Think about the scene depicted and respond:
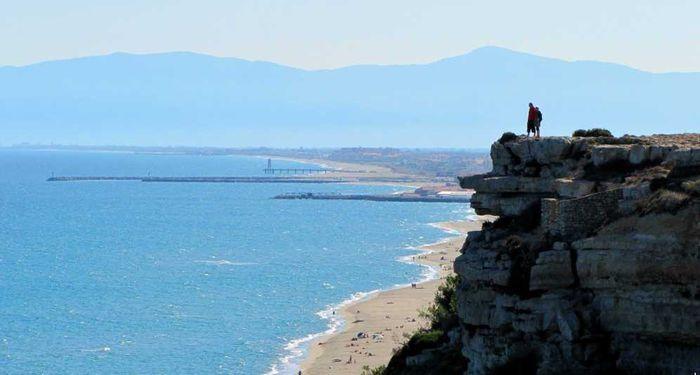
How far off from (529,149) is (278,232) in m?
120

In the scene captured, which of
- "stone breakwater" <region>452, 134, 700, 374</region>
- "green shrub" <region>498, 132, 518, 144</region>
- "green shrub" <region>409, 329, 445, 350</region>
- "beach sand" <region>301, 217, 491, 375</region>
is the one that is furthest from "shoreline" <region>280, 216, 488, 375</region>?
"stone breakwater" <region>452, 134, 700, 374</region>

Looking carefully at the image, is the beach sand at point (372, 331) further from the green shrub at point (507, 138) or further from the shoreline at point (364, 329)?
the green shrub at point (507, 138)

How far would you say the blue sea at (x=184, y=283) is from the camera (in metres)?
69.1

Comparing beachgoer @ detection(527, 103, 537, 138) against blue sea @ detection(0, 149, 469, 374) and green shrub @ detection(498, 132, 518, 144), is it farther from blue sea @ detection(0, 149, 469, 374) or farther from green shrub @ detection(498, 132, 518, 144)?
blue sea @ detection(0, 149, 469, 374)

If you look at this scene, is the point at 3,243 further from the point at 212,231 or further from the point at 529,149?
the point at 529,149

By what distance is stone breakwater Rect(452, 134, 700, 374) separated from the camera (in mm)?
23156

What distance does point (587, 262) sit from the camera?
24.3 meters

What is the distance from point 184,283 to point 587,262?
75498 mm

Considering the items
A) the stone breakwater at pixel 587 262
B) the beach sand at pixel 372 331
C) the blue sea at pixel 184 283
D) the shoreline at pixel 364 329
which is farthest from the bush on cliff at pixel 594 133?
the blue sea at pixel 184 283

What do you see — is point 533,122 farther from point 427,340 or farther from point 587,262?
point 587,262

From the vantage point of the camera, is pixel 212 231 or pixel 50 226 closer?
pixel 212 231

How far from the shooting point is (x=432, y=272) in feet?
338

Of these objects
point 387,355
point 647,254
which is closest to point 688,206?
point 647,254

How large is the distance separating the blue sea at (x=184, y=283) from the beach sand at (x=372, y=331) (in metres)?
1.52
